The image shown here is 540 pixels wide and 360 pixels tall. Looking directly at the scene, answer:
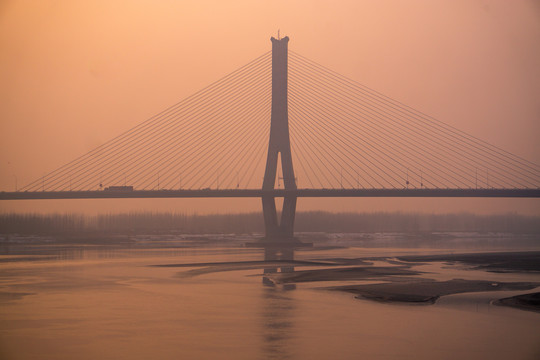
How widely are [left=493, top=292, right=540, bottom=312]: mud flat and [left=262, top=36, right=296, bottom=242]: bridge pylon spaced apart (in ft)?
142

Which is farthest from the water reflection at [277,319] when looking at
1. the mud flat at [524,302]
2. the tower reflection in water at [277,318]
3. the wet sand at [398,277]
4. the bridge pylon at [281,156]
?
the bridge pylon at [281,156]

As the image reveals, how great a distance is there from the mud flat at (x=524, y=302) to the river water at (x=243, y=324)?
487 millimetres

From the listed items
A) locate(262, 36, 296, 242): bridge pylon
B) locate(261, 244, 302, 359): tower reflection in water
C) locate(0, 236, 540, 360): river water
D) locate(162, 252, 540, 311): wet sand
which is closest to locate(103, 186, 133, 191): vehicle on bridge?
locate(262, 36, 296, 242): bridge pylon

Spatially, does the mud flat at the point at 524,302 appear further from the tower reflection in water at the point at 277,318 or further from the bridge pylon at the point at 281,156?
the bridge pylon at the point at 281,156

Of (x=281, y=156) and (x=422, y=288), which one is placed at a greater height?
(x=281, y=156)

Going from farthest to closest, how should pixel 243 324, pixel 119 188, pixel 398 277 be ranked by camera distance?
1. pixel 119 188
2. pixel 398 277
3. pixel 243 324

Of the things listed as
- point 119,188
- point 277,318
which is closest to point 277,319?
point 277,318

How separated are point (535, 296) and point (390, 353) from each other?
922 centimetres

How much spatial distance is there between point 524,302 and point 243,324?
8254mm

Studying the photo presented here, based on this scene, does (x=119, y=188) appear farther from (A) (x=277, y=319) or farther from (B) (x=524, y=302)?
(A) (x=277, y=319)

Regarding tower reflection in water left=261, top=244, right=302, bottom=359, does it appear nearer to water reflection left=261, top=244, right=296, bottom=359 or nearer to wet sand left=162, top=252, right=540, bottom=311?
water reflection left=261, top=244, right=296, bottom=359

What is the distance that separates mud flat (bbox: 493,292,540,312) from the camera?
65.3ft

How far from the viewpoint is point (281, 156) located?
6450cm

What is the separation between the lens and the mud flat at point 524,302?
19.9m
